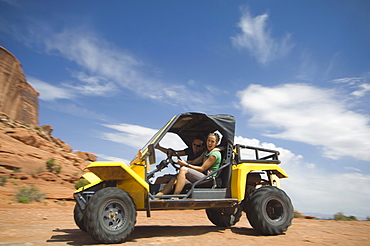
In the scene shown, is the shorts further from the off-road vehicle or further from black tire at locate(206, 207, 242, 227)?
black tire at locate(206, 207, 242, 227)

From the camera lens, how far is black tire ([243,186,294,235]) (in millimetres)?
6148

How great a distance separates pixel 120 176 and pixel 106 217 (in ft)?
2.48

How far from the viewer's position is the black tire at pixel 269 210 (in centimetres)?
615

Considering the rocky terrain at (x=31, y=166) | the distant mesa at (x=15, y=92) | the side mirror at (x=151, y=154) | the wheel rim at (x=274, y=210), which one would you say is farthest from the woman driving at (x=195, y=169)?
the distant mesa at (x=15, y=92)

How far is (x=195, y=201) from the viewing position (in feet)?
18.8

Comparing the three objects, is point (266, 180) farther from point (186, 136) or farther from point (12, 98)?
point (12, 98)

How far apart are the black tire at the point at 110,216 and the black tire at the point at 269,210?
97.4 inches

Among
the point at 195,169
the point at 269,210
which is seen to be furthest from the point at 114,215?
the point at 269,210

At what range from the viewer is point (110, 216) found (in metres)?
4.90

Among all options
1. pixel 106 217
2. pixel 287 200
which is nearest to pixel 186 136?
pixel 287 200

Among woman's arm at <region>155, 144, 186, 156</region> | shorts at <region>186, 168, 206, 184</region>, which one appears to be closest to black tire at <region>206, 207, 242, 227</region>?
woman's arm at <region>155, 144, 186, 156</region>

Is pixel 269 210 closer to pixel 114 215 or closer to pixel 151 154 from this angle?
pixel 151 154

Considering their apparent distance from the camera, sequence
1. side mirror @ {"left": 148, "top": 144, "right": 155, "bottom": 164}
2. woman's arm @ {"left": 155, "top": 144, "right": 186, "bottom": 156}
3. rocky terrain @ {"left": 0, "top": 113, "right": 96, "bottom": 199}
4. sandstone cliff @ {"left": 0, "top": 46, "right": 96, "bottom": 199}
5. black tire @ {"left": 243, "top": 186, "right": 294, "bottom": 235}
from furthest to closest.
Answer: sandstone cliff @ {"left": 0, "top": 46, "right": 96, "bottom": 199}
rocky terrain @ {"left": 0, "top": 113, "right": 96, "bottom": 199}
woman's arm @ {"left": 155, "top": 144, "right": 186, "bottom": 156}
black tire @ {"left": 243, "top": 186, "right": 294, "bottom": 235}
side mirror @ {"left": 148, "top": 144, "right": 155, "bottom": 164}

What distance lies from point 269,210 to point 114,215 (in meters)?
3.25
